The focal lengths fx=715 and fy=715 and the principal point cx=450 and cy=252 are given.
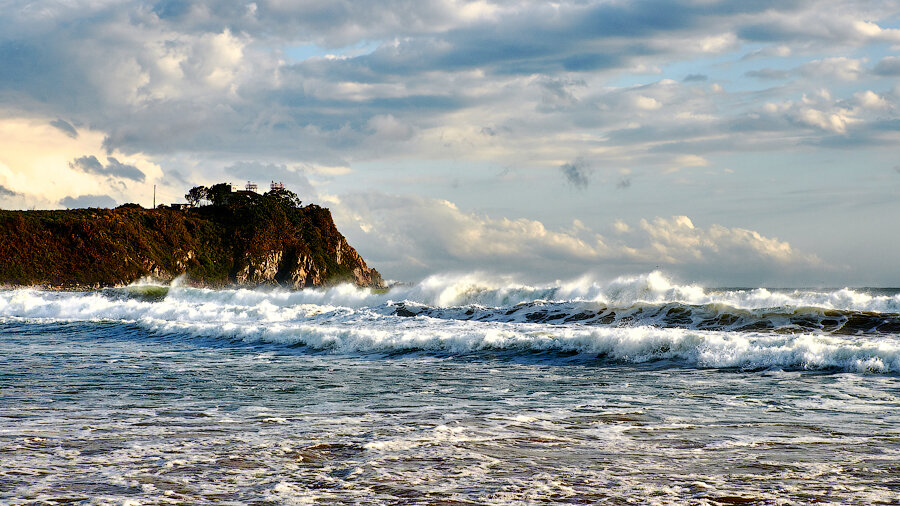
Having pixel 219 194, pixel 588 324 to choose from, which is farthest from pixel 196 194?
pixel 588 324

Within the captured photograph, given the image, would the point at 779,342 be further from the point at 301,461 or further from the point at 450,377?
the point at 301,461

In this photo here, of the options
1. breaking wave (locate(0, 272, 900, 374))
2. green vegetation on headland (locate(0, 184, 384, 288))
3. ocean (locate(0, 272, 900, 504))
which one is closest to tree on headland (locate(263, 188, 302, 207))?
green vegetation on headland (locate(0, 184, 384, 288))

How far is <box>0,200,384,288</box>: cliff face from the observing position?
86.4 m

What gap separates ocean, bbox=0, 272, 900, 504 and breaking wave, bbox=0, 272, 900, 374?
0.31 ft

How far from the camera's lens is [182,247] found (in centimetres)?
9581

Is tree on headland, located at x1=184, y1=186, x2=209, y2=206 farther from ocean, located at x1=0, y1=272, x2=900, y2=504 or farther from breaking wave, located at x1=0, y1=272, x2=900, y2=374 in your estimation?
ocean, located at x1=0, y1=272, x2=900, y2=504

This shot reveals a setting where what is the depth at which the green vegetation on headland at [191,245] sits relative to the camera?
86500 millimetres

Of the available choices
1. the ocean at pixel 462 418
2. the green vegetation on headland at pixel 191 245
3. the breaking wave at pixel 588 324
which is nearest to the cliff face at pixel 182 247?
the green vegetation on headland at pixel 191 245

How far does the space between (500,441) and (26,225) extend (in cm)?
9697

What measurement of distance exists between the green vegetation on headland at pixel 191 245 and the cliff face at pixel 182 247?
12 cm

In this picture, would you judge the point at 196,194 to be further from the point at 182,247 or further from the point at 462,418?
the point at 462,418

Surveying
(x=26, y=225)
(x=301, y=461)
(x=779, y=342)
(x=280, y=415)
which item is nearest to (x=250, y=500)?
(x=301, y=461)

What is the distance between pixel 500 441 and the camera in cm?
754

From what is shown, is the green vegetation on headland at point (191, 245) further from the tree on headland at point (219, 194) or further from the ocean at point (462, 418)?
the ocean at point (462, 418)
